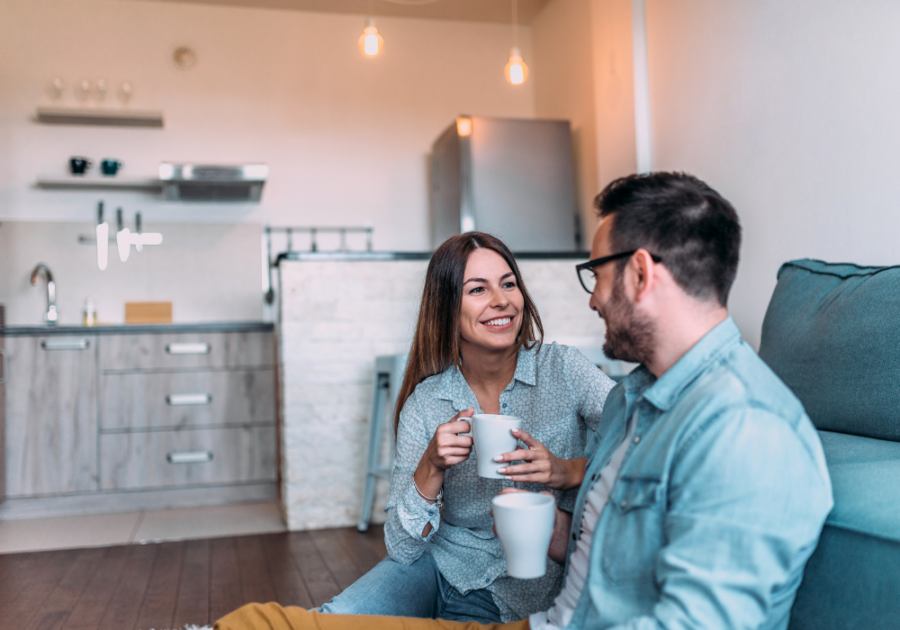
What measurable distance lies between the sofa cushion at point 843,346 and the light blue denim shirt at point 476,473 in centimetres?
38

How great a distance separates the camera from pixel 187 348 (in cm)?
386

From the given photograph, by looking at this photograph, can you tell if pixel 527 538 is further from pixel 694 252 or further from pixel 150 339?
pixel 150 339

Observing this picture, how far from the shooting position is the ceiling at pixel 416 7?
15.4ft

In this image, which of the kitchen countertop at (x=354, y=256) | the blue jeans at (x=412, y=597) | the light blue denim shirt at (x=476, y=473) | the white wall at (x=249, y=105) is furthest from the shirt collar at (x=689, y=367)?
the white wall at (x=249, y=105)

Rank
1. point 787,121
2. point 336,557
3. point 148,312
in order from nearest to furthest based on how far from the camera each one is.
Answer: point 787,121 < point 336,557 < point 148,312

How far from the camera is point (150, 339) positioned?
3.84 meters

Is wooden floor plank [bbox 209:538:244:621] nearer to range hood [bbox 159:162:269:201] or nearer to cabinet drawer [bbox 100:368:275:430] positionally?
cabinet drawer [bbox 100:368:275:430]

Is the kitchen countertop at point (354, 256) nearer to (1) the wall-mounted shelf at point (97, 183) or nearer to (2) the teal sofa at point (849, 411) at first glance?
(1) the wall-mounted shelf at point (97, 183)

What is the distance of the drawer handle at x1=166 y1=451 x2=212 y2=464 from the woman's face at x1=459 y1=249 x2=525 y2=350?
2821 mm

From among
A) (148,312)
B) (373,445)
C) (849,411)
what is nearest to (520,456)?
(849,411)

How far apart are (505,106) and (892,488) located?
4591 mm

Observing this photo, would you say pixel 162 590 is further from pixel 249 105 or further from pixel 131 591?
pixel 249 105

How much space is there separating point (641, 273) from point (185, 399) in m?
3.42

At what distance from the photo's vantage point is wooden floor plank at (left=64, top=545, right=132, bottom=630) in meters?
2.16
